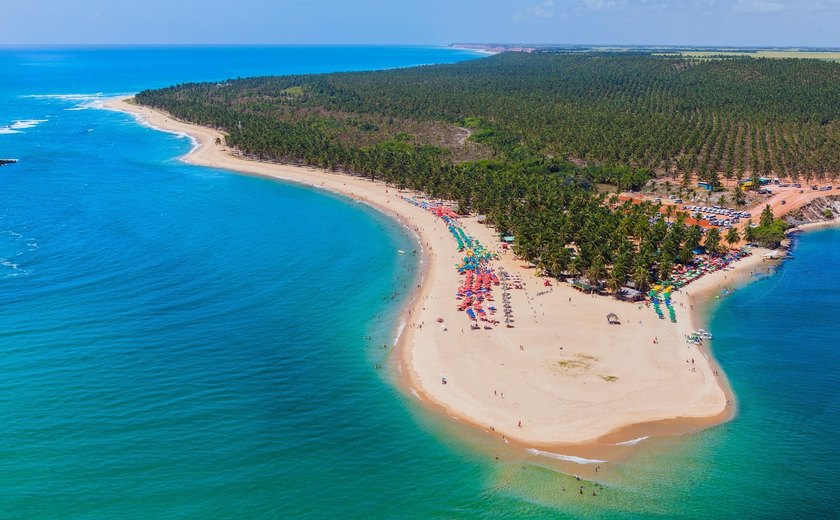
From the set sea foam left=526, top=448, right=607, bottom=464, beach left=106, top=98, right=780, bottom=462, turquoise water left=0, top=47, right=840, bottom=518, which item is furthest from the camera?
beach left=106, top=98, right=780, bottom=462

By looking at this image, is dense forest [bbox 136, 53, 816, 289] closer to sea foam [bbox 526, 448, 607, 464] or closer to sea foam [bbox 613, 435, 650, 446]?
sea foam [bbox 613, 435, 650, 446]

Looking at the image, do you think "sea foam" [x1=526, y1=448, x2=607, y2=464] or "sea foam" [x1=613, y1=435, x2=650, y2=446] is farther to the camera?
"sea foam" [x1=613, y1=435, x2=650, y2=446]

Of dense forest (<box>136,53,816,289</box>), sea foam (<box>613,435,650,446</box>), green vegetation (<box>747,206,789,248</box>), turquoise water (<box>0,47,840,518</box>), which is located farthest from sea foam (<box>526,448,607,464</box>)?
green vegetation (<box>747,206,789,248</box>)

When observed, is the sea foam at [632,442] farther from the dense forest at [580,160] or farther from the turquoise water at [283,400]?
the dense forest at [580,160]

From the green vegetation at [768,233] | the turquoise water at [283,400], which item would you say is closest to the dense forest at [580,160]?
the green vegetation at [768,233]

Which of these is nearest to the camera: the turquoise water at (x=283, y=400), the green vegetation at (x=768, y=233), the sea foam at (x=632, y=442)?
the turquoise water at (x=283, y=400)

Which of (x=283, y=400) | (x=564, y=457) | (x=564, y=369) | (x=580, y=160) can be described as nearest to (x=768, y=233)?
(x=580, y=160)

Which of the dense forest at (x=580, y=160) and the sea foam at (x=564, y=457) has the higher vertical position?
the dense forest at (x=580, y=160)
